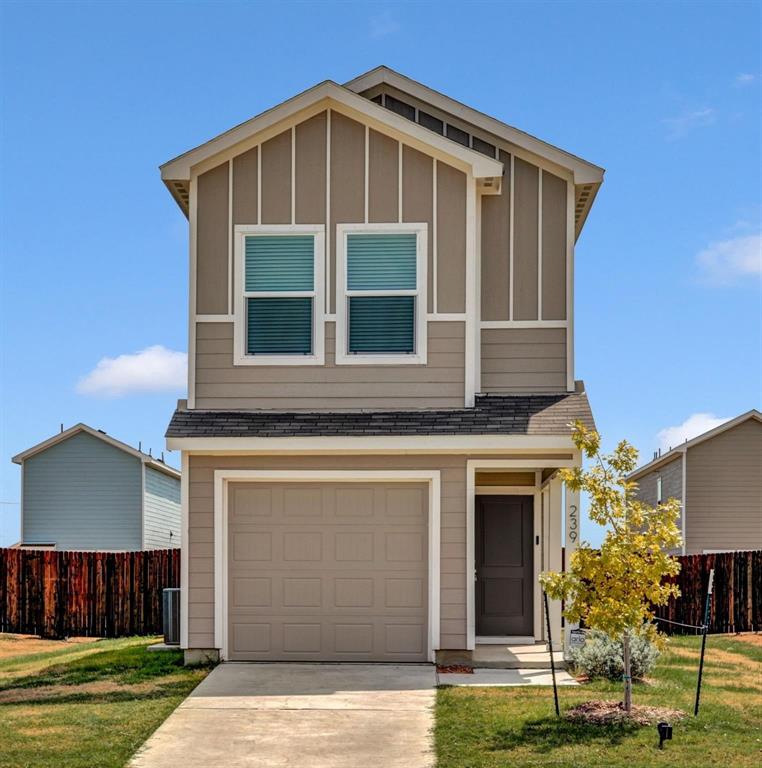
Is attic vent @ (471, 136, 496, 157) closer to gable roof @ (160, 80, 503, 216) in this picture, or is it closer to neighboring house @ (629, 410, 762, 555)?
gable roof @ (160, 80, 503, 216)

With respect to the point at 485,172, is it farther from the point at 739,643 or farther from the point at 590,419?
the point at 739,643

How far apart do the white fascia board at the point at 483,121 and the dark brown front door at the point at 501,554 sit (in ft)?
16.0

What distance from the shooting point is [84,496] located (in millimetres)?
32938

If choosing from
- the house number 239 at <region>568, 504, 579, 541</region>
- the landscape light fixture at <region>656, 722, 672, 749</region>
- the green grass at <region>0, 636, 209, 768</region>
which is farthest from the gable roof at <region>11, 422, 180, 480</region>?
the landscape light fixture at <region>656, 722, 672, 749</region>

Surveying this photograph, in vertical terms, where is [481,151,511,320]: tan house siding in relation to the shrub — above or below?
above

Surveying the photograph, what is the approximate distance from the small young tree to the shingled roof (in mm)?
2488

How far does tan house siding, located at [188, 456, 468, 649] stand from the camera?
13.9 m

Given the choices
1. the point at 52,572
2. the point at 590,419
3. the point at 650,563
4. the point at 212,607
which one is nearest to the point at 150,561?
the point at 52,572

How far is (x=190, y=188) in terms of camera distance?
48.7ft

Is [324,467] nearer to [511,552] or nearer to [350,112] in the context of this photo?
[511,552]

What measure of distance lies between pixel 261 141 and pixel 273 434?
3.95 m

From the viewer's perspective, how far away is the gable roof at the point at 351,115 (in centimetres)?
1444

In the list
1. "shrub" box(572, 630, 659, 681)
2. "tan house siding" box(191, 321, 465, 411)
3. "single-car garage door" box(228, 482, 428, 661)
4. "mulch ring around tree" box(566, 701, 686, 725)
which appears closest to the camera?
"mulch ring around tree" box(566, 701, 686, 725)

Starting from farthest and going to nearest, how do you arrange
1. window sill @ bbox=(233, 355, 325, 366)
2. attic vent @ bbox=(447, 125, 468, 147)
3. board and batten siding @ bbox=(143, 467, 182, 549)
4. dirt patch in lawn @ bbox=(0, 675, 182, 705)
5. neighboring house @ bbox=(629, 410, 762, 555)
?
board and batten siding @ bbox=(143, 467, 182, 549) < neighboring house @ bbox=(629, 410, 762, 555) < attic vent @ bbox=(447, 125, 468, 147) < window sill @ bbox=(233, 355, 325, 366) < dirt patch in lawn @ bbox=(0, 675, 182, 705)
